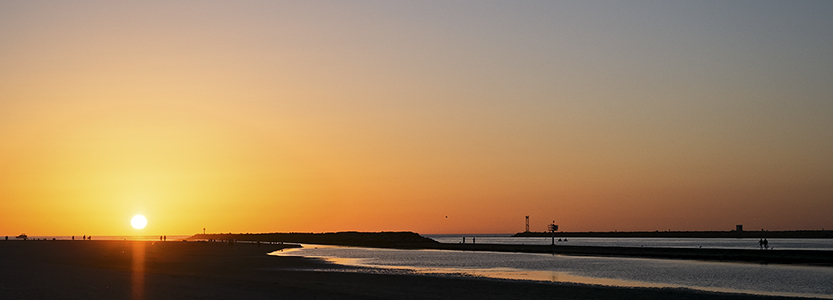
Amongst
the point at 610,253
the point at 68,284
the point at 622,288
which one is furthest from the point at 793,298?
the point at 610,253

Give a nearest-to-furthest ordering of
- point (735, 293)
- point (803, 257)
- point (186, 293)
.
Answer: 1. point (186, 293)
2. point (735, 293)
3. point (803, 257)

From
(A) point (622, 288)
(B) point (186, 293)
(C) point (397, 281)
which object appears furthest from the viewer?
(C) point (397, 281)

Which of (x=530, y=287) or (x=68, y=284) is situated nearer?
(x=68, y=284)

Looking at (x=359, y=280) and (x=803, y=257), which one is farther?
(x=803, y=257)

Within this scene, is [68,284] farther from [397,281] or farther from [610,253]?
[610,253]

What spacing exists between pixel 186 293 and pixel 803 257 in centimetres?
4995

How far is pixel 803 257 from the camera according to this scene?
54062 mm

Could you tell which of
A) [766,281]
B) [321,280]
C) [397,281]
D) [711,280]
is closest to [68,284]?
[321,280]

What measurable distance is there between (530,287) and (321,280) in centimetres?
1198

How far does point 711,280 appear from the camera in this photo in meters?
38.6

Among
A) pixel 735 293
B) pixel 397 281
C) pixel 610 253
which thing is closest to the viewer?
pixel 735 293

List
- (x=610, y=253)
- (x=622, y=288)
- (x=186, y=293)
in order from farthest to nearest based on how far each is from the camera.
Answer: (x=610, y=253) → (x=622, y=288) → (x=186, y=293)

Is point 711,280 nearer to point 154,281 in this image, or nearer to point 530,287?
point 530,287

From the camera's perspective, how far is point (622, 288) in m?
33.3
